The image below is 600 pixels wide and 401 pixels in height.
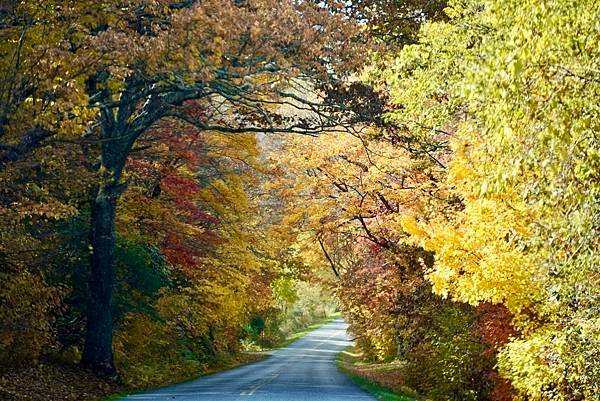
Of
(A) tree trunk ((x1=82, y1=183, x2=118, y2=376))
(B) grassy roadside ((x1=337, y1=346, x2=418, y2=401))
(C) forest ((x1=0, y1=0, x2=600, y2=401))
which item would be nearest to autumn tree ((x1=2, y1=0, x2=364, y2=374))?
(C) forest ((x1=0, y1=0, x2=600, y2=401))

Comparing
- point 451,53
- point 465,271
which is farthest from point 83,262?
point 451,53

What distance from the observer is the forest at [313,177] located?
7949 millimetres

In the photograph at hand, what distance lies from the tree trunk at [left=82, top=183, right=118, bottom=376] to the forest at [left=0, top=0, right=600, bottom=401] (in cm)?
5

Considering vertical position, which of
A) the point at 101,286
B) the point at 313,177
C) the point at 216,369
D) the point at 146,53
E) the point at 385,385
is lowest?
the point at 385,385

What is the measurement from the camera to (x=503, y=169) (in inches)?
309

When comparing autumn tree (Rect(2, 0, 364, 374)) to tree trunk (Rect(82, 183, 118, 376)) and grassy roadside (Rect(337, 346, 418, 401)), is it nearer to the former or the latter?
tree trunk (Rect(82, 183, 118, 376))

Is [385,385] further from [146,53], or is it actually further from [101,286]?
[146,53]

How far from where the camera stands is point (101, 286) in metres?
20.2

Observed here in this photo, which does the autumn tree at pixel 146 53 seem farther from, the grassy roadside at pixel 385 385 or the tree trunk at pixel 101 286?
the grassy roadside at pixel 385 385

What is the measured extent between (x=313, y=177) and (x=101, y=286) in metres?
10.5

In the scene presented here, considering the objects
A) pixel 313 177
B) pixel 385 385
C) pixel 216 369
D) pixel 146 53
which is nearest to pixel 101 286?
pixel 146 53

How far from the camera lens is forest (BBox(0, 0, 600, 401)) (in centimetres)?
795

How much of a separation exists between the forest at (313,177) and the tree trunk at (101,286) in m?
0.05

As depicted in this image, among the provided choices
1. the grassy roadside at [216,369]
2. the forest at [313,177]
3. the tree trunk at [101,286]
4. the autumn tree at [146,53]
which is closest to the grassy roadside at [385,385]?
the forest at [313,177]
